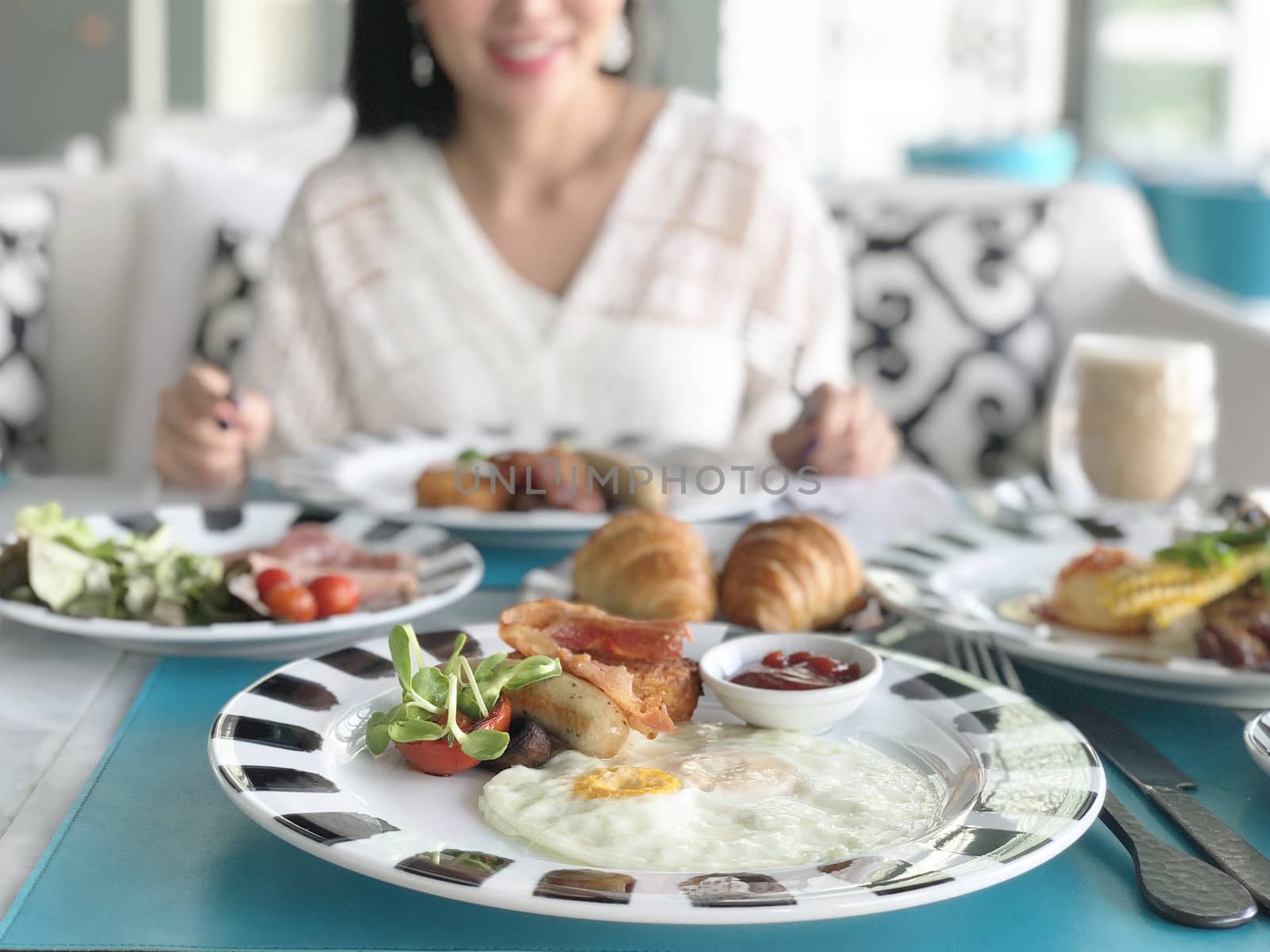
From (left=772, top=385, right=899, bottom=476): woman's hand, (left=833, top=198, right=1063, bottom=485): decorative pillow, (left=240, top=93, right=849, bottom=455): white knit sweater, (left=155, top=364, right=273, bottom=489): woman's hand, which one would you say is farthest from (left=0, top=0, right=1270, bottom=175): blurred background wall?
(left=155, top=364, right=273, bottom=489): woman's hand

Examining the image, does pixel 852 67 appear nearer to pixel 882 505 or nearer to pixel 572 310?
pixel 572 310

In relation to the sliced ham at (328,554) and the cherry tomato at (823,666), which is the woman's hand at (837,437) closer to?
the sliced ham at (328,554)

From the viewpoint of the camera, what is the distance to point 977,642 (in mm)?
968

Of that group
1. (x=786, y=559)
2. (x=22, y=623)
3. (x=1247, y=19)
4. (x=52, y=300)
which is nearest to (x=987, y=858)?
(x=786, y=559)

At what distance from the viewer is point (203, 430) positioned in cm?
147

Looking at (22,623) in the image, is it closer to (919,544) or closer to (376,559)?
(376,559)

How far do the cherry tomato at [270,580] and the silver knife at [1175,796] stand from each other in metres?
0.55

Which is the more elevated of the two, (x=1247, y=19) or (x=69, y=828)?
(x=1247, y=19)

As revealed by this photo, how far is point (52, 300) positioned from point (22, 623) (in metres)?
1.74

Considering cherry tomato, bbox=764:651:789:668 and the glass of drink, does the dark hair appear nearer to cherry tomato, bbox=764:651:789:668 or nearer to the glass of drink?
the glass of drink

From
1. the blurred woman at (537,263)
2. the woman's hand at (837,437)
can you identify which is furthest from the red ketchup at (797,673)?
the blurred woman at (537,263)

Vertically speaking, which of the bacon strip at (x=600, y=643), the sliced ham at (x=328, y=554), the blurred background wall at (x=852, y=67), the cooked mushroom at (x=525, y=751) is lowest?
the sliced ham at (x=328, y=554)

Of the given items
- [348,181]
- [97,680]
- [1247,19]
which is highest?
[1247,19]

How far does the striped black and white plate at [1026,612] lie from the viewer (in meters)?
0.86
